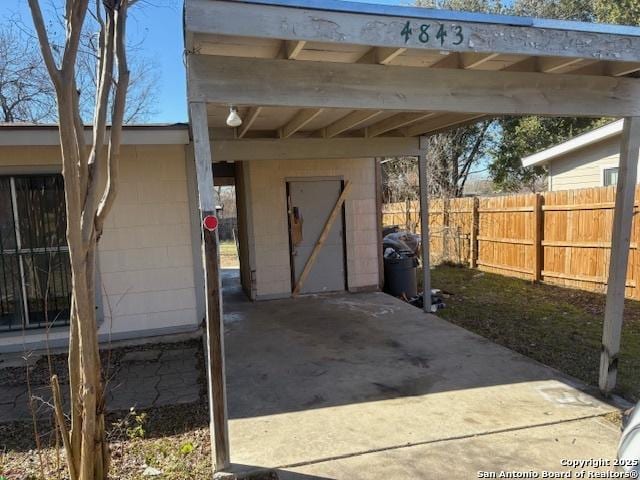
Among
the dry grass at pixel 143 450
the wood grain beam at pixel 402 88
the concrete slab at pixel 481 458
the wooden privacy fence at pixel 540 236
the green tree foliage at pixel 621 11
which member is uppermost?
the green tree foliage at pixel 621 11

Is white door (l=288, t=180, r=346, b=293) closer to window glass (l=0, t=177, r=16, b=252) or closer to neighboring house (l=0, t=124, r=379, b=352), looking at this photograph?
neighboring house (l=0, t=124, r=379, b=352)

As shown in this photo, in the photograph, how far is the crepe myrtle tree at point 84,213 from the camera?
2.35 m

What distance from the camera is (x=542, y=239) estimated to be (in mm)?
10250

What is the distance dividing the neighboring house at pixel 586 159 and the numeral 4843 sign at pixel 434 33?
8.95 m

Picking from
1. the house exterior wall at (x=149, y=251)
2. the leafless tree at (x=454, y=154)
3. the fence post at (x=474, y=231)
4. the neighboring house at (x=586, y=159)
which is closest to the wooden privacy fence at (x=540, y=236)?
the fence post at (x=474, y=231)

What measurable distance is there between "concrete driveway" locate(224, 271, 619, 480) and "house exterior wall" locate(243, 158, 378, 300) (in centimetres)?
234

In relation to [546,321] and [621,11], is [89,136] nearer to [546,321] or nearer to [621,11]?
[546,321]

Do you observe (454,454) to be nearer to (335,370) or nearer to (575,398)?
(575,398)

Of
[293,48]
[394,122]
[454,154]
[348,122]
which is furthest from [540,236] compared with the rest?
[454,154]

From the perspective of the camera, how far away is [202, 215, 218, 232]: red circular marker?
9.23 ft

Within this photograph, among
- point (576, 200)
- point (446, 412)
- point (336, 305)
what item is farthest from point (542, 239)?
point (446, 412)

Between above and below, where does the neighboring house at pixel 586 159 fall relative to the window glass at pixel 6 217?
above

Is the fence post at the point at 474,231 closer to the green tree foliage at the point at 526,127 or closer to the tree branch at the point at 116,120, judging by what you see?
the green tree foliage at the point at 526,127

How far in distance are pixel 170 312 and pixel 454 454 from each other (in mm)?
4264
